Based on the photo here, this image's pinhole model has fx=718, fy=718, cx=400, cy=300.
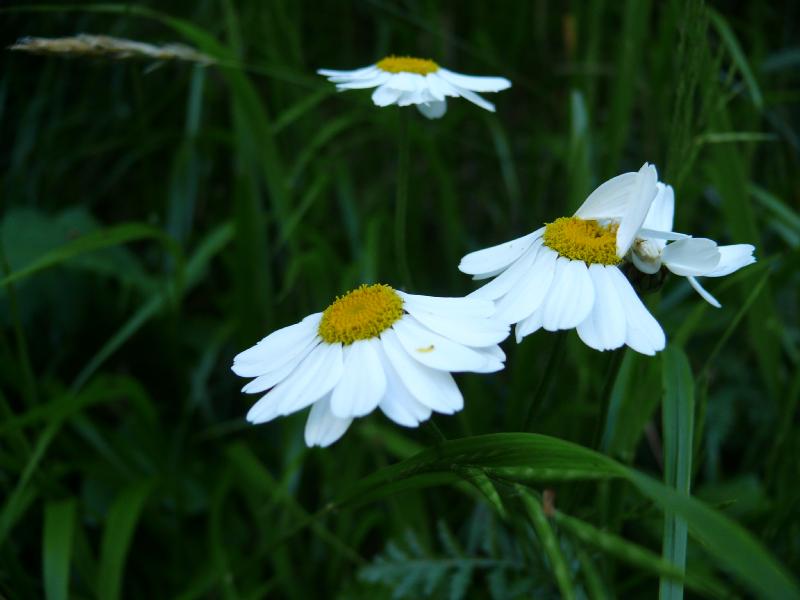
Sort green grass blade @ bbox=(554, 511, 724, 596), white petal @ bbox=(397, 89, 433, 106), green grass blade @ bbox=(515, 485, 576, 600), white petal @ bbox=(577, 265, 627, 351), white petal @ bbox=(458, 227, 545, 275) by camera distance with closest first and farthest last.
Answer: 1. green grass blade @ bbox=(554, 511, 724, 596)
2. green grass blade @ bbox=(515, 485, 576, 600)
3. white petal @ bbox=(577, 265, 627, 351)
4. white petal @ bbox=(458, 227, 545, 275)
5. white petal @ bbox=(397, 89, 433, 106)

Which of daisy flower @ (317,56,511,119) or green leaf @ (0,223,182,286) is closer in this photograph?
daisy flower @ (317,56,511,119)

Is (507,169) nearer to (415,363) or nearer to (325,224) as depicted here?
(325,224)

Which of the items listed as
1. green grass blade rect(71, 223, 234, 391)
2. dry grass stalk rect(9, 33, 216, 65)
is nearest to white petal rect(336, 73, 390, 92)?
dry grass stalk rect(9, 33, 216, 65)

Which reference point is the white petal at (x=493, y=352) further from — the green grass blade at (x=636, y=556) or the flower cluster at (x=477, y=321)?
the green grass blade at (x=636, y=556)

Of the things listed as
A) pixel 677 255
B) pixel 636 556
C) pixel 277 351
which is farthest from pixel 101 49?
pixel 636 556

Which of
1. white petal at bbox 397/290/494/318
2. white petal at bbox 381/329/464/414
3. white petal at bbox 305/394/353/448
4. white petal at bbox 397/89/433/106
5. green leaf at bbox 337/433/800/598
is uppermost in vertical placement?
white petal at bbox 397/89/433/106

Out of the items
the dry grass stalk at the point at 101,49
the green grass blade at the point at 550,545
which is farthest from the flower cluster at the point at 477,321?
the dry grass stalk at the point at 101,49

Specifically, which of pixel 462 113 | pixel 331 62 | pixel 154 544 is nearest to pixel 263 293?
pixel 154 544

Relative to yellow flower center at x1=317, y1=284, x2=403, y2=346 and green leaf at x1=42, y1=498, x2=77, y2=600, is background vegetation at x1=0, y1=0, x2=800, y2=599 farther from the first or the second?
yellow flower center at x1=317, y1=284, x2=403, y2=346
